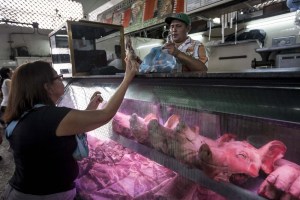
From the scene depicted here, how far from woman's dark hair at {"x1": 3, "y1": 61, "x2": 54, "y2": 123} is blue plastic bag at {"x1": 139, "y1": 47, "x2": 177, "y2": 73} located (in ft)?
2.12

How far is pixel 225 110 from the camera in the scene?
3.53 ft

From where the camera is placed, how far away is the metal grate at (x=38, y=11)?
5.14 metres

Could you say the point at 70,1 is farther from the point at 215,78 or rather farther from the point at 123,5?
the point at 215,78

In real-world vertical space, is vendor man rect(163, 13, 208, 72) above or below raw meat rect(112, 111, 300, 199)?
above

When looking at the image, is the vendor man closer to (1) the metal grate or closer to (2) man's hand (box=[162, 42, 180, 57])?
(2) man's hand (box=[162, 42, 180, 57])

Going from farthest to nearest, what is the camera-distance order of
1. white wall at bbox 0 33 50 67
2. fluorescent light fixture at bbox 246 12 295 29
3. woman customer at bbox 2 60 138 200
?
white wall at bbox 0 33 50 67
fluorescent light fixture at bbox 246 12 295 29
woman customer at bbox 2 60 138 200

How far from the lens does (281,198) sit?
0.90 meters

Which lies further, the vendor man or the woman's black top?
the vendor man

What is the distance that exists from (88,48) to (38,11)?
292 centimetres

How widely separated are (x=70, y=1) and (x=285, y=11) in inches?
185

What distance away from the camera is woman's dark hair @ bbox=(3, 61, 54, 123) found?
145 centimetres

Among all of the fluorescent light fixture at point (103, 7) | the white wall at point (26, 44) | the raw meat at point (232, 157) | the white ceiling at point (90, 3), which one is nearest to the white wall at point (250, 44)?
the fluorescent light fixture at point (103, 7)

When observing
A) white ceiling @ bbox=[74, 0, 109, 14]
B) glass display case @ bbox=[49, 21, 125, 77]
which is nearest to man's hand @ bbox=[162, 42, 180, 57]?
glass display case @ bbox=[49, 21, 125, 77]

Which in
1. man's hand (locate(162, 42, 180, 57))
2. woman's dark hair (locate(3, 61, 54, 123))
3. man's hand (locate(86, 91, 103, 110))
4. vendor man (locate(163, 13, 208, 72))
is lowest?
man's hand (locate(86, 91, 103, 110))
